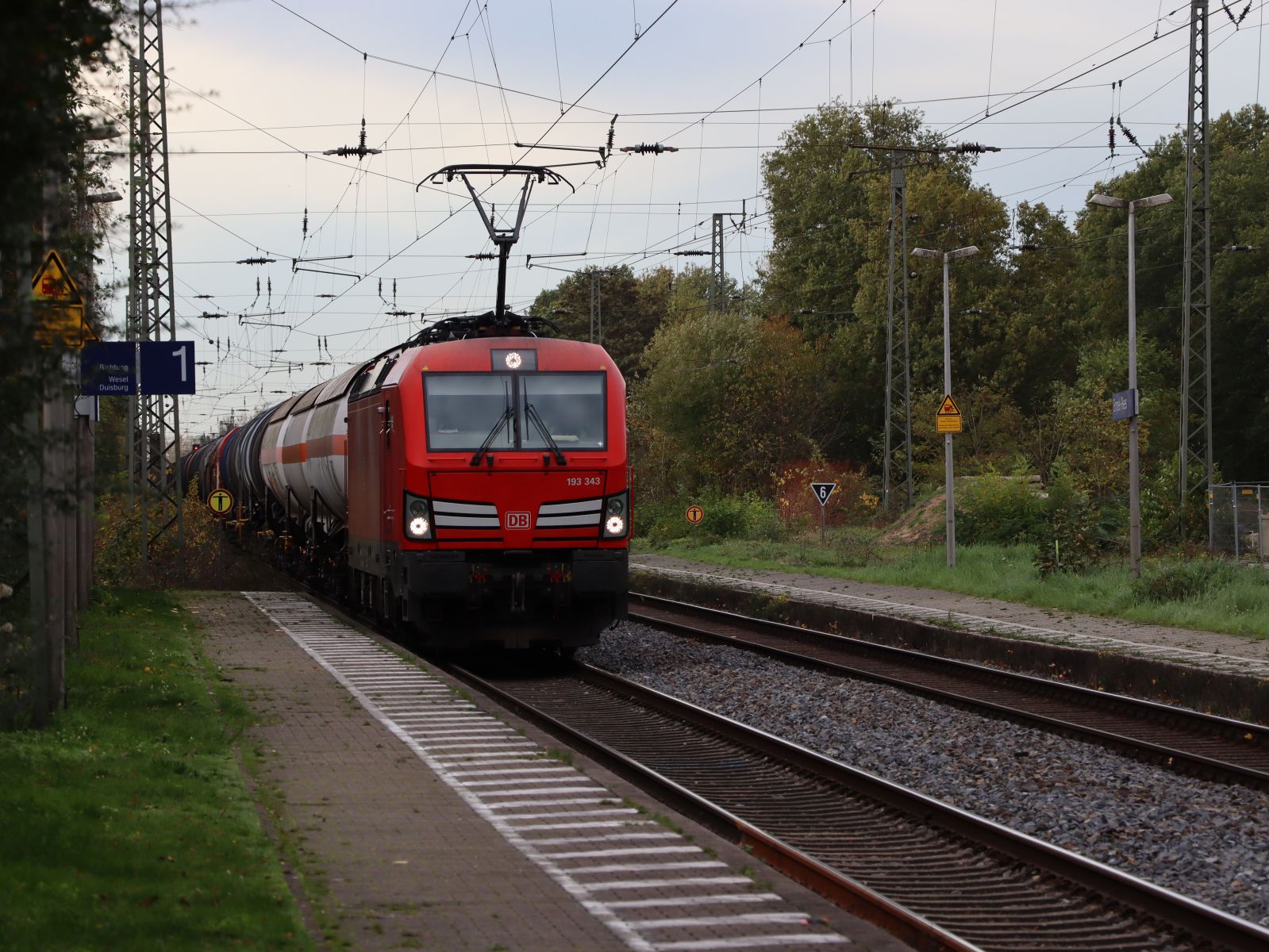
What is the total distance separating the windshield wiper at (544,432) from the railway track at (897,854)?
3.51 metres

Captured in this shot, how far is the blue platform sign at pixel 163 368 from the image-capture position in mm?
19672

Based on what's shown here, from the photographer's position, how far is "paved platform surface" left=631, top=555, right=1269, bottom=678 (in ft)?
57.2

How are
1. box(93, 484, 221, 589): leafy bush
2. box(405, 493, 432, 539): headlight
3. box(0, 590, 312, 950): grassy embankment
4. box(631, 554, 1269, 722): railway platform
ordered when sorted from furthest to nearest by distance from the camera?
box(93, 484, 221, 589): leafy bush
box(405, 493, 432, 539): headlight
box(631, 554, 1269, 722): railway platform
box(0, 590, 312, 950): grassy embankment

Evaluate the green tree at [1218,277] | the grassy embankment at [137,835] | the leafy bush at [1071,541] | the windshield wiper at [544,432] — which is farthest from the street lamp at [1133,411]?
the green tree at [1218,277]

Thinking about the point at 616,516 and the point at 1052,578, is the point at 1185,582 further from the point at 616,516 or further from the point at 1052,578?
the point at 616,516

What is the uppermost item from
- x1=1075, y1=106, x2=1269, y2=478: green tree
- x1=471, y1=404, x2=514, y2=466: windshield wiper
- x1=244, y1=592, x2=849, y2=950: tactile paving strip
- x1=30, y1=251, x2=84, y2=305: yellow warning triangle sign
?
x1=1075, y1=106, x2=1269, y2=478: green tree

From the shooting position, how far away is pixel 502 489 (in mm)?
16312

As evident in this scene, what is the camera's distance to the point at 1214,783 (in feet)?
36.8

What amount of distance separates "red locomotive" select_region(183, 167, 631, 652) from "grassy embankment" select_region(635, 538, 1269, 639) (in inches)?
349

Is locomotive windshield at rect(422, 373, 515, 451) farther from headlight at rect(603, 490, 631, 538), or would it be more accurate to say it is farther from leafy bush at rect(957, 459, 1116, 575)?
leafy bush at rect(957, 459, 1116, 575)

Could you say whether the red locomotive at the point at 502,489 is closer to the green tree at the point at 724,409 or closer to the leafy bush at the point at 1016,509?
the leafy bush at the point at 1016,509

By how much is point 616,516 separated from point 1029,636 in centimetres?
629

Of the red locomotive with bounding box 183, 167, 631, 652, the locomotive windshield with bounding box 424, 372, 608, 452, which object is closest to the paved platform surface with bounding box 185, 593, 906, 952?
the red locomotive with bounding box 183, 167, 631, 652

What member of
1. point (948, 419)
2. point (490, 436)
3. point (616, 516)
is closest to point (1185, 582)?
point (948, 419)
